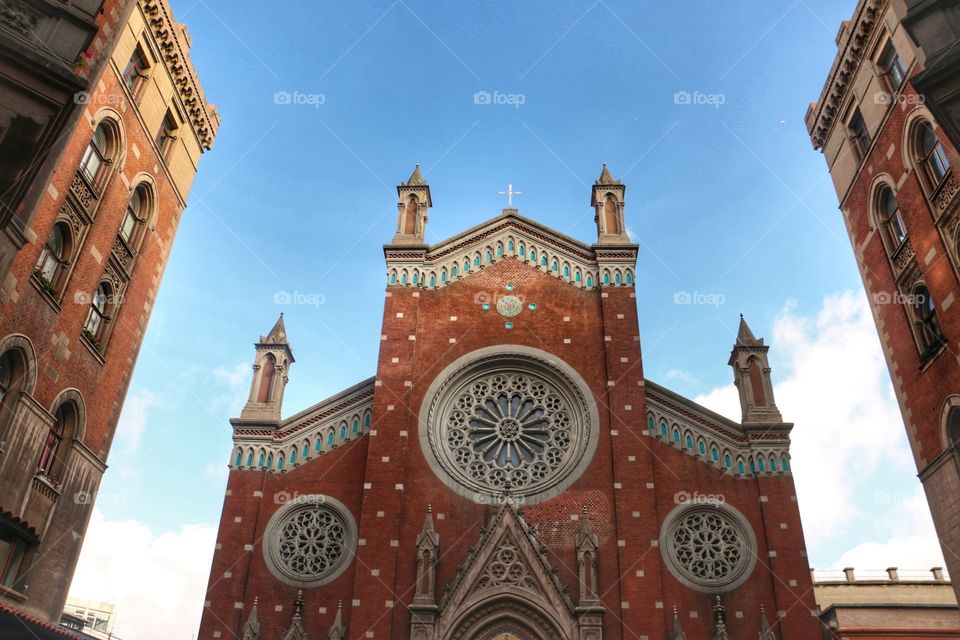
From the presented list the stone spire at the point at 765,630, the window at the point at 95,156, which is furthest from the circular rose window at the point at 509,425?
the window at the point at 95,156

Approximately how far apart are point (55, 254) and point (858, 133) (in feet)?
81.2

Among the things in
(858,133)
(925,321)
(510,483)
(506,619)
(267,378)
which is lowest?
(506,619)

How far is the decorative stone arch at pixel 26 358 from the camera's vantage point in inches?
636

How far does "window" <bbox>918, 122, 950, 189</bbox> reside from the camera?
1950 centimetres

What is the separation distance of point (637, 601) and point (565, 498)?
4.10 meters

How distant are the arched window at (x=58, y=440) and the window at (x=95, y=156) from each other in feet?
19.7

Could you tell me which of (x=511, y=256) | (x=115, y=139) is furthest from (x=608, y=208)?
(x=115, y=139)

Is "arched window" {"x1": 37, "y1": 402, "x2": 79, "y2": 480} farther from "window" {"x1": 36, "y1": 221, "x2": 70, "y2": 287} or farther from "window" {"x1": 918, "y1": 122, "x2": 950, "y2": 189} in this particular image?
"window" {"x1": 918, "y1": 122, "x2": 950, "y2": 189}

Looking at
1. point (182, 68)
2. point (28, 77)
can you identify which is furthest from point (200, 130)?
point (28, 77)

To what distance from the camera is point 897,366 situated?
2183 centimetres

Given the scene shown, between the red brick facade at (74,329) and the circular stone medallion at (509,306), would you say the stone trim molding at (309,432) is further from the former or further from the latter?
the red brick facade at (74,329)

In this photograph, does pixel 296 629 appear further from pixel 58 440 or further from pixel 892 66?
pixel 892 66

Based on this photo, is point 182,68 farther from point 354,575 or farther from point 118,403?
point 354,575

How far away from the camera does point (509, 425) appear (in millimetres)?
27484
